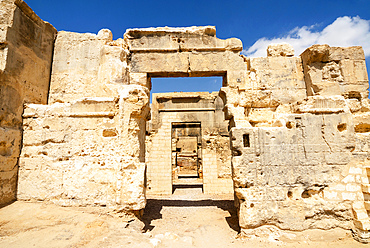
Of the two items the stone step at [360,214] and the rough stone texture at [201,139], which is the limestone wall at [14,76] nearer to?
the rough stone texture at [201,139]

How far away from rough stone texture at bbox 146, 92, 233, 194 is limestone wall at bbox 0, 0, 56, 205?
200 inches

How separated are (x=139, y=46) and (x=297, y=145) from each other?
4326 millimetres

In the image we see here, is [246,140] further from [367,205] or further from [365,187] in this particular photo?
[367,205]

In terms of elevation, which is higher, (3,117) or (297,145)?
(3,117)

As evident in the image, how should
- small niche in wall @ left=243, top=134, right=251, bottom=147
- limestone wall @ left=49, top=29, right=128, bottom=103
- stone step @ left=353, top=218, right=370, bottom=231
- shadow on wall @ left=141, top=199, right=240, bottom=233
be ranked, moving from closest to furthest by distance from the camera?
stone step @ left=353, top=218, right=370, bottom=231 < small niche in wall @ left=243, top=134, right=251, bottom=147 < shadow on wall @ left=141, top=199, right=240, bottom=233 < limestone wall @ left=49, top=29, right=128, bottom=103

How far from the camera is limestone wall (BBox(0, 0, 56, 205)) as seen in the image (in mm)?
3615

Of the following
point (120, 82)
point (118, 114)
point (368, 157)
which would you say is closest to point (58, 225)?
point (118, 114)

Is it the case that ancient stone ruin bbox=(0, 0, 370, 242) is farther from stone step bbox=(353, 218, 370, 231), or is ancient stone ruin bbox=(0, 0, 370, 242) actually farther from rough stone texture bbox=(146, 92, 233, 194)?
rough stone texture bbox=(146, 92, 233, 194)

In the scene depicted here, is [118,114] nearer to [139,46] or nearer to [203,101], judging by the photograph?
[139,46]

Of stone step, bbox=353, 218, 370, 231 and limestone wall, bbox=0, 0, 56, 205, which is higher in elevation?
limestone wall, bbox=0, 0, 56, 205

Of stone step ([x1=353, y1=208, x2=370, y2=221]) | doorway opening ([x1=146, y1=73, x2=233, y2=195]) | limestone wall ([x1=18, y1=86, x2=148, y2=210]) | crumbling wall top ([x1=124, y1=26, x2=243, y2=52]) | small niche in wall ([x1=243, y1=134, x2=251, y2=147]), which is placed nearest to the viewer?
stone step ([x1=353, y1=208, x2=370, y2=221])

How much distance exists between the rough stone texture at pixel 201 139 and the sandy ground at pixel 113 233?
14.4 ft

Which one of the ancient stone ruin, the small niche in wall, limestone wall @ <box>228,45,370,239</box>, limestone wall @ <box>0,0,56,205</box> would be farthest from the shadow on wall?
limestone wall @ <box>0,0,56,205</box>

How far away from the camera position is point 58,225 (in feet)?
10.4
